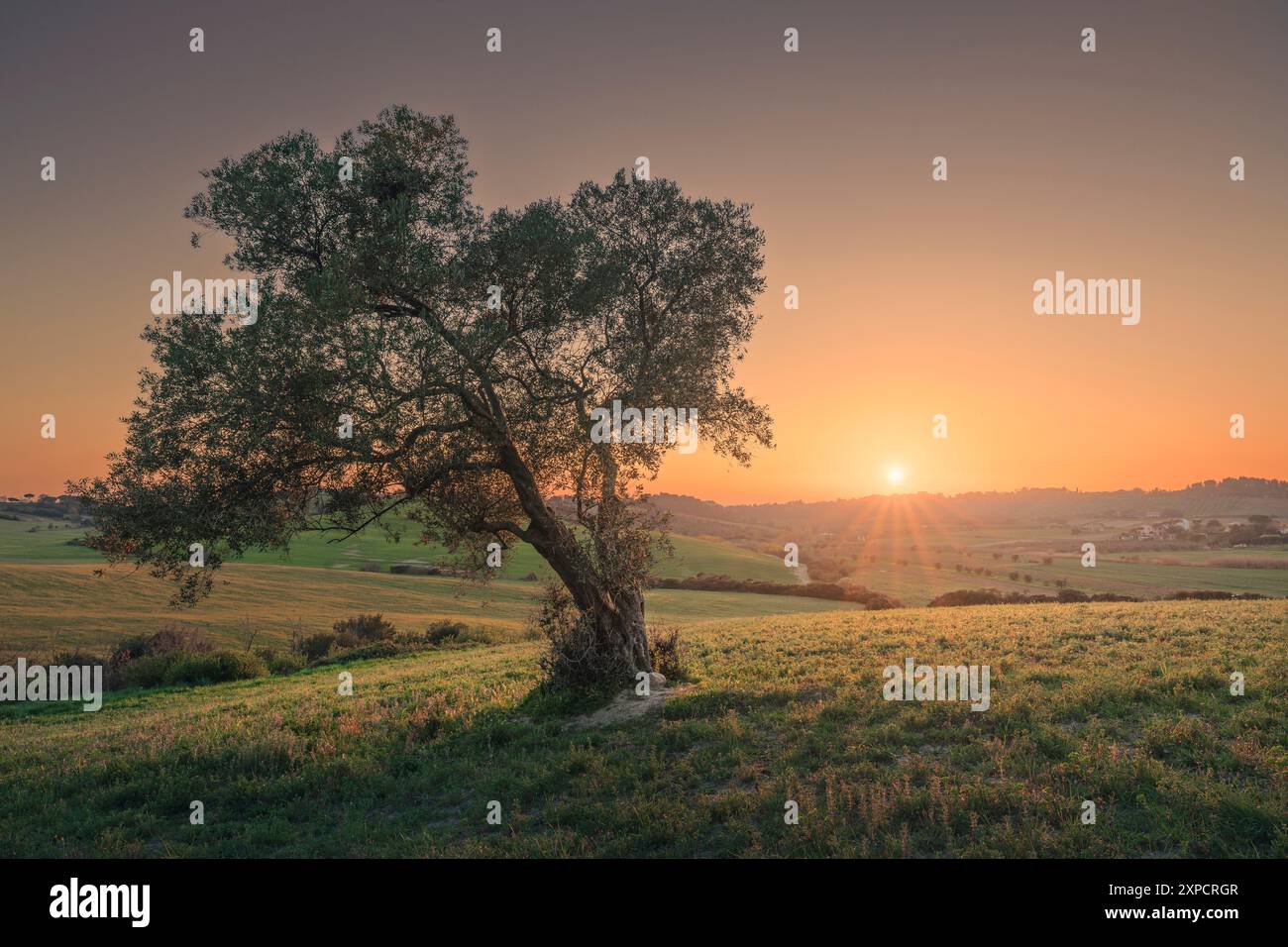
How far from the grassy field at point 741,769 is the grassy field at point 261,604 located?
20782 mm

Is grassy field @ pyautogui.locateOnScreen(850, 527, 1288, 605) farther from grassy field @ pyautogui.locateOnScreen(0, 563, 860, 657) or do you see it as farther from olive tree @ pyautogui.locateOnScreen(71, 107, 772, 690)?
olive tree @ pyautogui.locateOnScreen(71, 107, 772, 690)

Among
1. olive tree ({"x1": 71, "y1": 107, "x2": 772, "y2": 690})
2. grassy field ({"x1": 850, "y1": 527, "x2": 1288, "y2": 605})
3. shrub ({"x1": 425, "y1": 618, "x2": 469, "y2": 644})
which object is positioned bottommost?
grassy field ({"x1": 850, "y1": 527, "x2": 1288, "y2": 605})

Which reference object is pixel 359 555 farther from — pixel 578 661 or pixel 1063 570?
pixel 1063 570

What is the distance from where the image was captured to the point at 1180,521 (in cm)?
17150

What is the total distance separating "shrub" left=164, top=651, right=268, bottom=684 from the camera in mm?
34531

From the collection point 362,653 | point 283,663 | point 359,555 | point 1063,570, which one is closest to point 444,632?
point 362,653

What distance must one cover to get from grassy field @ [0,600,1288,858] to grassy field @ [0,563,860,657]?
68.2 ft

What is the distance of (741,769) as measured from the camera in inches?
480

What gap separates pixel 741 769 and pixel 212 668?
34.3 metres

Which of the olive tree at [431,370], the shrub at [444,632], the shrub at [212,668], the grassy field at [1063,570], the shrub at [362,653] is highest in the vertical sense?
the olive tree at [431,370]

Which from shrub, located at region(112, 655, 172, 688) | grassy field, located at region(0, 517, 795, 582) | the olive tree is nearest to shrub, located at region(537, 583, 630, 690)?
the olive tree

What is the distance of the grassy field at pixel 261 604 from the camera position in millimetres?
46406

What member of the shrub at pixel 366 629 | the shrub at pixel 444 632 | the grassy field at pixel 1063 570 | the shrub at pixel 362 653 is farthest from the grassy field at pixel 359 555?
the shrub at pixel 362 653

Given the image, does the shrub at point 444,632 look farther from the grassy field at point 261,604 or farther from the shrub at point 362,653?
the shrub at point 362,653
